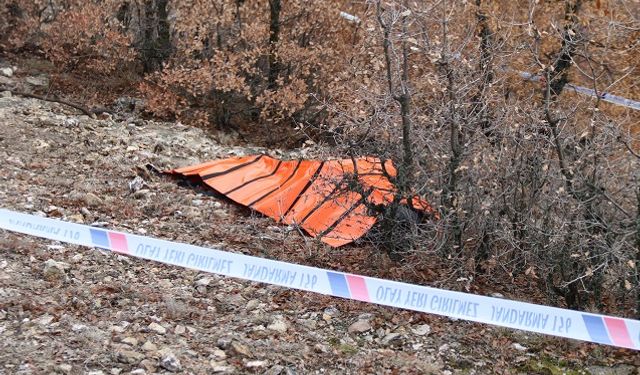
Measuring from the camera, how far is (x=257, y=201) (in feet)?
23.2

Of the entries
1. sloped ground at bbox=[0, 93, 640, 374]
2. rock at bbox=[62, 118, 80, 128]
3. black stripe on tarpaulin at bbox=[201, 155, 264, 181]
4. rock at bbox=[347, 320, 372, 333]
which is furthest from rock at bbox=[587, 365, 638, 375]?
rock at bbox=[62, 118, 80, 128]

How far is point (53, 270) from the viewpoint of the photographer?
4.99m

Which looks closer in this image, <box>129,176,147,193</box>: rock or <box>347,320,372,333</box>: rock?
<box>347,320,372,333</box>: rock

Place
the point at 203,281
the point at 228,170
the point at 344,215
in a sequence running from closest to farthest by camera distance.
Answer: the point at 203,281 < the point at 344,215 < the point at 228,170

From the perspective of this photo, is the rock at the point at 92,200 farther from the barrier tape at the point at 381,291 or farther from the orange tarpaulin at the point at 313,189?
the barrier tape at the point at 381,291

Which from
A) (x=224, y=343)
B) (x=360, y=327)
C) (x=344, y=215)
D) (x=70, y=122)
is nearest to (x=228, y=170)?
(x=344, y=215)

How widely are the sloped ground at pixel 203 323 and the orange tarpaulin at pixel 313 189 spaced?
0.84 ft

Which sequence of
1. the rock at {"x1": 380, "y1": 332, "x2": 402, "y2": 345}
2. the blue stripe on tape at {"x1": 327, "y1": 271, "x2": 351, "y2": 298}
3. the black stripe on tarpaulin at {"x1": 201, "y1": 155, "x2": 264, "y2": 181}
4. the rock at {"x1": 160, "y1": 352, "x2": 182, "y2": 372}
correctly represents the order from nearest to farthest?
the rock at {"x1": 160, "y1": 352, "x2": 182, "y2": 372}, the blue stripe on tape at {"x1": 327, "y1": 271, "x2": 351, "y2": 298}, the rock at {"x1": 380, "y1": 332, "x2": 402, "y2": 345}, the black stripe on tarpaulin at {"x1": 201, "y1": 155, "x2": 264, "y2": 181}

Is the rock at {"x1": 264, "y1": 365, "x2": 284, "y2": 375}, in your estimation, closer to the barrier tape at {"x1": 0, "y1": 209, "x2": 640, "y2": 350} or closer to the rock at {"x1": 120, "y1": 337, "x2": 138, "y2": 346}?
the barrier tape at {"x1": 0, "y1": 209, "x2": 640, "y2": 350}

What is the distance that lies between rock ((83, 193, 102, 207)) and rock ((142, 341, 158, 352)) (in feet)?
9.02

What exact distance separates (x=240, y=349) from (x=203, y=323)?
0.49 metres

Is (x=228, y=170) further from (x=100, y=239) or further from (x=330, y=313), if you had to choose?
(x=330, y=313)

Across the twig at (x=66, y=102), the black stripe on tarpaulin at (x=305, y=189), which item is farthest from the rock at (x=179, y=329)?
the twig at (x=66, y=102)

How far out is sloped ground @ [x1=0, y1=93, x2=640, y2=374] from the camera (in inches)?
161
